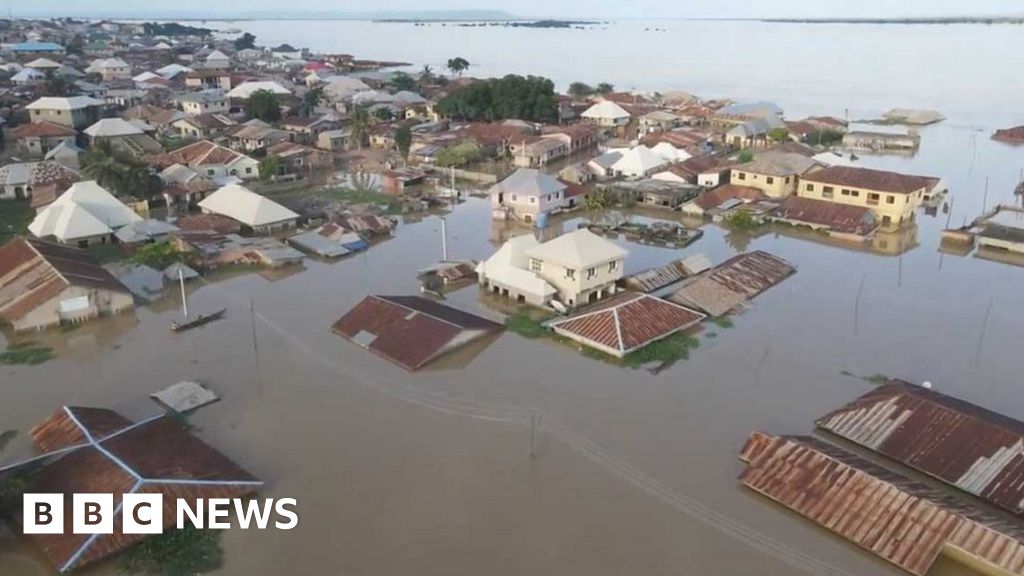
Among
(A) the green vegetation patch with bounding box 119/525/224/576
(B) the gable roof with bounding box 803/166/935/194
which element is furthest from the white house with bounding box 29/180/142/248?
(B) the gable roof with bounding box 803/166/935/194

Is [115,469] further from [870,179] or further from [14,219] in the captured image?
[870,179]

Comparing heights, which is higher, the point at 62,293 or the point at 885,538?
the point at 62,293

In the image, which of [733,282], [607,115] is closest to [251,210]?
[733,282]

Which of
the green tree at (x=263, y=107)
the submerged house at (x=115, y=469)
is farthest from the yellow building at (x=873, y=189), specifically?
the green tree at (x=263, y=107)

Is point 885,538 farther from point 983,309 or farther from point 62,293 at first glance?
point 62,293

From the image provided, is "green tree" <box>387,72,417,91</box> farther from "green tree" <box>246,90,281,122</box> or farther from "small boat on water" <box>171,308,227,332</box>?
"small boat on water" <box>171,308,227,332</box>

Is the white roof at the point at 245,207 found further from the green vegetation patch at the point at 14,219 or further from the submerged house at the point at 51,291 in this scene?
the submerged house at the point at 51,291

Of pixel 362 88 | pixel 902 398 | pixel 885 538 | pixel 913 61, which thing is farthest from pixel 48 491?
pixel 913 61
